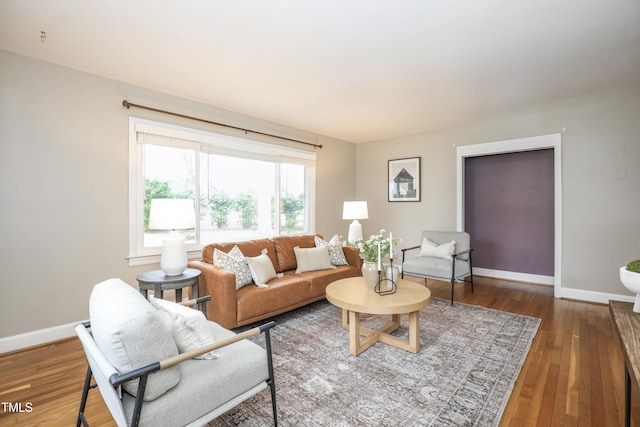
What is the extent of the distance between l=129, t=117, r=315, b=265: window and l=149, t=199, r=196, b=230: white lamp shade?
31.1 inches

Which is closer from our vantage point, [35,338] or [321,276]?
[35,338]

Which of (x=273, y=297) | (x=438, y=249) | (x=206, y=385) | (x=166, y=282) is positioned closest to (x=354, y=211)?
(x=438, y=249)

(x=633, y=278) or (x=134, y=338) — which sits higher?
(x=633, y=278)

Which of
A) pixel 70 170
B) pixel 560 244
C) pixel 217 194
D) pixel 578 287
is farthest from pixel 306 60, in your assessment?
pixel 578 287

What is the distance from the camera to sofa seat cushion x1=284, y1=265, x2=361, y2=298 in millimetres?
3504

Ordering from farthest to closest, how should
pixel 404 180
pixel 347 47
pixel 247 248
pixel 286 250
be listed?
pixel 404 180, pixel 286 250, pixel 247 248, pixel 347 47

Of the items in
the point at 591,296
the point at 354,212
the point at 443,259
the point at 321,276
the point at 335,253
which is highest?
the point at 354,212

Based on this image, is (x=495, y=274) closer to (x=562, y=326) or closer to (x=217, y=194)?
(x=562, y=326)

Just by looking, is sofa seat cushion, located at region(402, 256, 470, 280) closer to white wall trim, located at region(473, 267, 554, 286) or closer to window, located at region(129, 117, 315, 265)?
white wall trim, located at region(473, 267, 554, 286)

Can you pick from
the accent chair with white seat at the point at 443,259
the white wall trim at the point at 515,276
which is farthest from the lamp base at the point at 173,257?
the white wall trim at the point at 515,276

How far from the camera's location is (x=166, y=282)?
265cm

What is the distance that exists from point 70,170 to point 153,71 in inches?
49.1

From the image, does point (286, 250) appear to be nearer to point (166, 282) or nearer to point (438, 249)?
point (166, 282)

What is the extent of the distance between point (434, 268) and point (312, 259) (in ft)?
5.36
